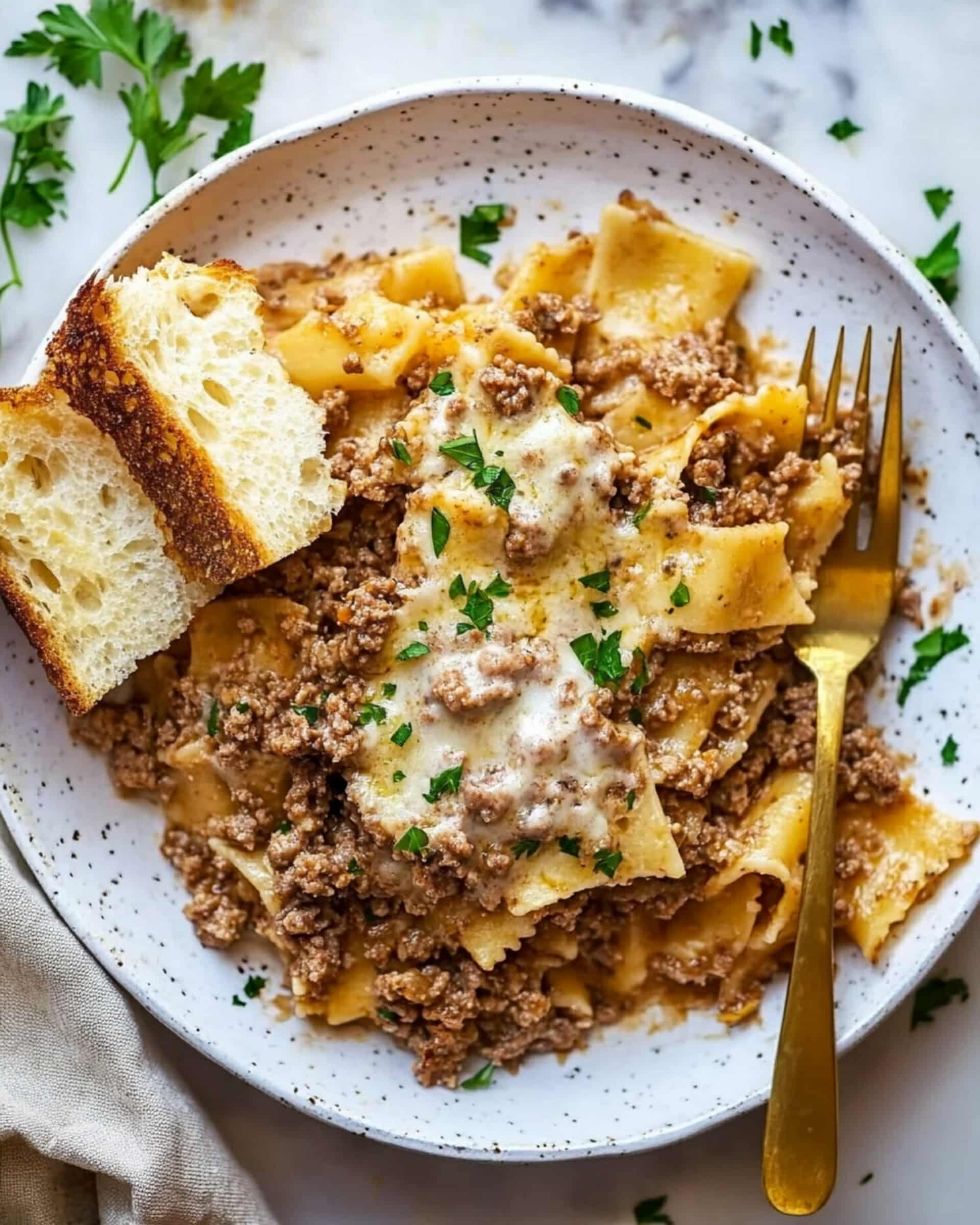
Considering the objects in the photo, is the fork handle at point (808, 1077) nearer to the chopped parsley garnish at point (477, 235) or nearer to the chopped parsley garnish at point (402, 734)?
the chopped parsley garnish at point (402, 734)

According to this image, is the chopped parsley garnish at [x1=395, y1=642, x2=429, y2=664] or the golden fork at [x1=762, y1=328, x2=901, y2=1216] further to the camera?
the golden fork at [x1=762, y1=328, x2=901, y2=1216]

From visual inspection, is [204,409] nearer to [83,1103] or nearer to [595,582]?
[595,582]

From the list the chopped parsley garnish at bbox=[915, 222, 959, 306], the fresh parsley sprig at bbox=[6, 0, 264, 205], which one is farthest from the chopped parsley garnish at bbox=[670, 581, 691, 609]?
the fresh parsley sprig at bbox=[6, 0, 264, 205]

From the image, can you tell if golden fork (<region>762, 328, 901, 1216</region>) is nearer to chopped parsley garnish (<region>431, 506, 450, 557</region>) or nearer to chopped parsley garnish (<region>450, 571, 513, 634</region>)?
chopped parsley garnish (<region>450, 571, 513, 634</region>)

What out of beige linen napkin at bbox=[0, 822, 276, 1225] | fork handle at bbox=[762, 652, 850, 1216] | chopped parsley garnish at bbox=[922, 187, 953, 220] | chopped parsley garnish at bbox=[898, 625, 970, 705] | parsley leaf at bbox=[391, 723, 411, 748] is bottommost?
beige linen napkin at bbox=[0, 822, 276, 1225]

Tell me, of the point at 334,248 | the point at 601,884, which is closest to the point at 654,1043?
the point at 601,884

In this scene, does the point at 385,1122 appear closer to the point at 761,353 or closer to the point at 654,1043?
the point at 654,1043

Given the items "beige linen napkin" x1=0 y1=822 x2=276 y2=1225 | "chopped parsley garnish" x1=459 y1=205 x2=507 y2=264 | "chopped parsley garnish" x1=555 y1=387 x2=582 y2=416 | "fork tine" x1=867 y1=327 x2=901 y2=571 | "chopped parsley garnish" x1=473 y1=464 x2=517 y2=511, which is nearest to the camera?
"chopped parsley garnish" x1=473 y1=464 x2=517 y2=511
